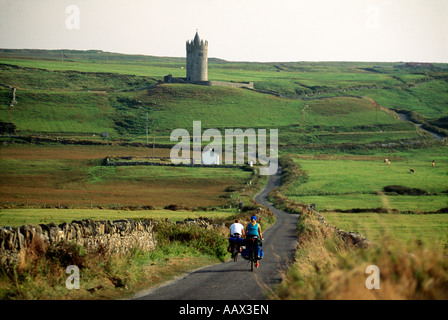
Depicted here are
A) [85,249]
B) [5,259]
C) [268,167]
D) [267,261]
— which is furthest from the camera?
[268,167]

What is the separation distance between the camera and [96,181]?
270 feet

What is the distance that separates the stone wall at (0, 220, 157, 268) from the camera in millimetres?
14531

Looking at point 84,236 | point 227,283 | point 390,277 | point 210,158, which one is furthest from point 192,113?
point 390,277

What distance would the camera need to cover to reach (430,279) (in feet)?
29.7

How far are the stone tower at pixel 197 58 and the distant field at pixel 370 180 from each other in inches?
2921

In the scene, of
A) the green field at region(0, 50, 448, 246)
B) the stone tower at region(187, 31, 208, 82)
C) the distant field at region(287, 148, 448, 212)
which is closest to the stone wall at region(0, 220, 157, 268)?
the green field at region(0, 50, 448, 246)

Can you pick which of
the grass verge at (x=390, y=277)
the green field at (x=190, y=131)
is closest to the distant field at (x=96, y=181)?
the green field at (x=190, y=131)

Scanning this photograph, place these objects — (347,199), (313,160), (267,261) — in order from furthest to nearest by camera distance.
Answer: (313,160) → (347,199) → (267,261)

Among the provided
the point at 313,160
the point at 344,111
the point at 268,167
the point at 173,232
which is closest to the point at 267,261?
the point at 173,232

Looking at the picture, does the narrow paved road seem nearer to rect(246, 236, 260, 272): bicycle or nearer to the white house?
rect(246, 236, 260, 272): bicycle

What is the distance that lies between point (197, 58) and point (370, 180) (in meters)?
105

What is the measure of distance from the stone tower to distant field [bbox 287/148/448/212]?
74.2 m
